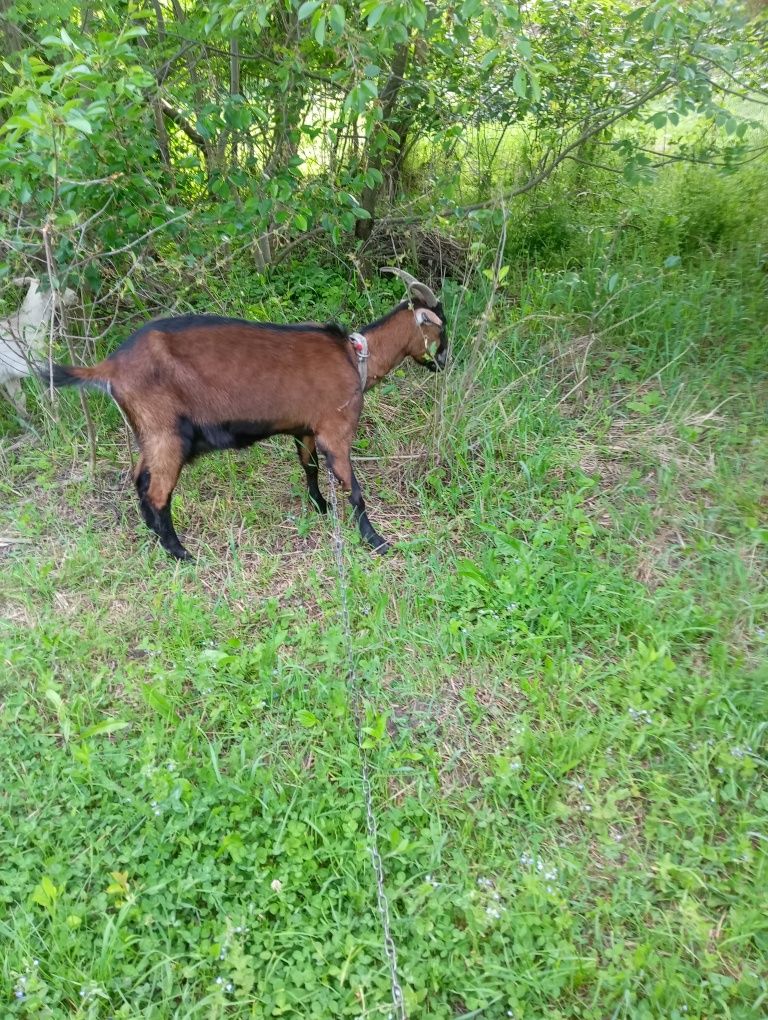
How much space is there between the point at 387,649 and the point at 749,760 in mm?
1281

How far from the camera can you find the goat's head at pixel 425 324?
12.0 feet

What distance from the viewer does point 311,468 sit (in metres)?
3.70

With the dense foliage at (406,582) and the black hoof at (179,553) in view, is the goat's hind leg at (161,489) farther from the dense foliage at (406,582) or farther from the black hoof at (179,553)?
the dense foliage at (406,582)

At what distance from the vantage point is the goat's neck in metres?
3.65

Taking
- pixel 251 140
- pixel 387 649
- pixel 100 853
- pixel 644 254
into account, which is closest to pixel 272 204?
pixel 251 140

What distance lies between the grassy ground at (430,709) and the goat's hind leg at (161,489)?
97 mm

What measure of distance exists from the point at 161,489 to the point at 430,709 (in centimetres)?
162

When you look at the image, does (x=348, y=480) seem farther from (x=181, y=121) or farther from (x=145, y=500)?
(x=181, y=121)

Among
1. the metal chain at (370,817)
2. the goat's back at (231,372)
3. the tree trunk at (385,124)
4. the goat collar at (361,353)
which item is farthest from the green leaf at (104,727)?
the tree trunk at (385,124)

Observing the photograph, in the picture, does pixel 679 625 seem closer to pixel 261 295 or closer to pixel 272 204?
pixel 272 204

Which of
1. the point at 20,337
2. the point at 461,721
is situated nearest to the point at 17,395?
the point at 20,337

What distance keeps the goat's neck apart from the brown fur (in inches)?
6.9

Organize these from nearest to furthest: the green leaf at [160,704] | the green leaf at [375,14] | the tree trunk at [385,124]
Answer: the green leaf at [375,14] → the green leaf at [160,704] → the tree trunk at [385,124]

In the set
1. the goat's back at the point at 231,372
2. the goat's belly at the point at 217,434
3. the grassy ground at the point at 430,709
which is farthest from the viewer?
the goat's belly at the point at 217,434
